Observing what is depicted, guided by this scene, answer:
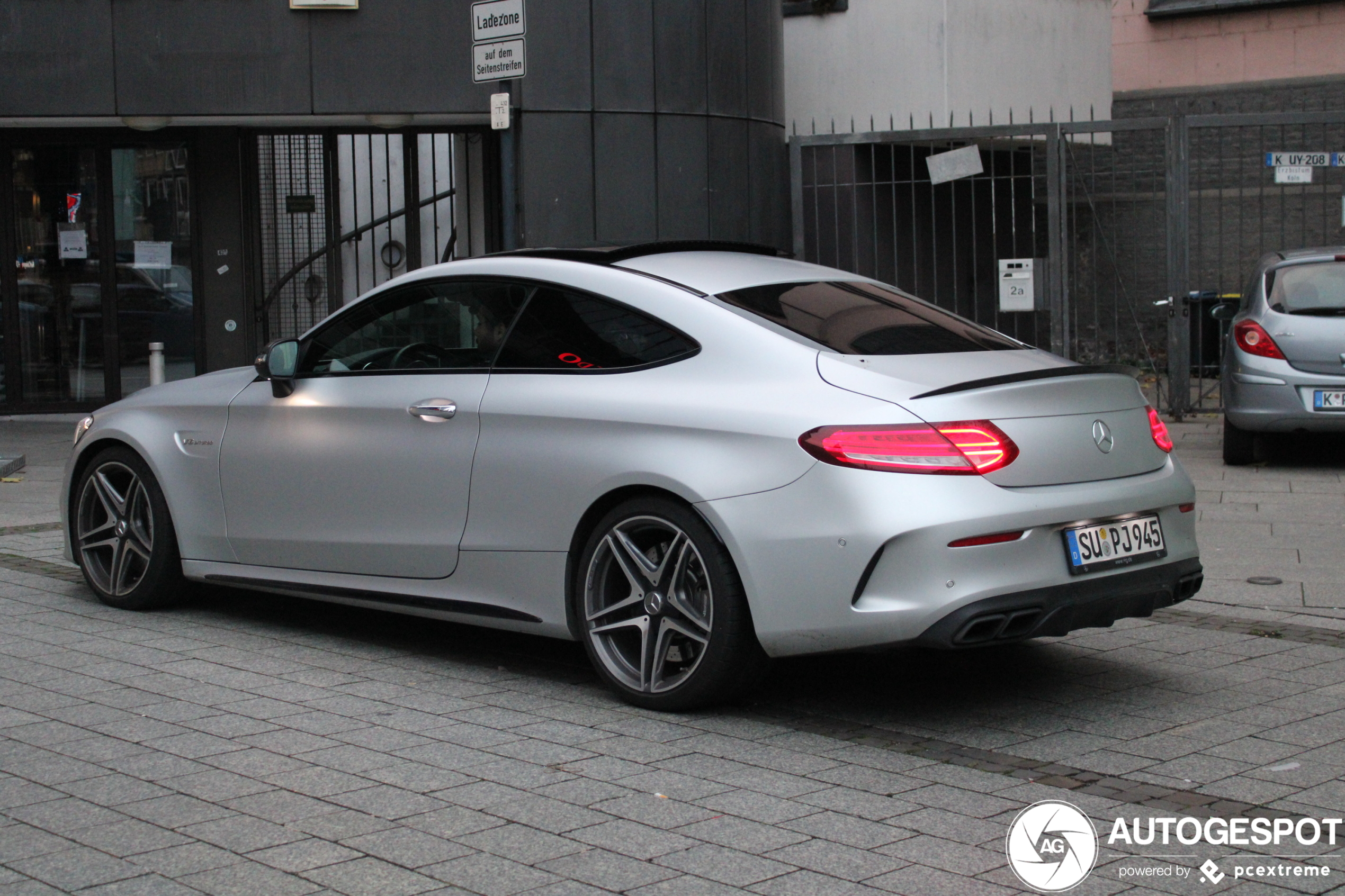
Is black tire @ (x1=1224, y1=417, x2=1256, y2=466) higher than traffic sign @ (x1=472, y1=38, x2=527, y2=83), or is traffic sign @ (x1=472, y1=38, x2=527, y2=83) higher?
traffic sign @ (x1=472, y1=38, x2=527, y2=83)

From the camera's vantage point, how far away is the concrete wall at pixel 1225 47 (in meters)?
20.8

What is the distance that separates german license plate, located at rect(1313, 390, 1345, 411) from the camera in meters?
10.6

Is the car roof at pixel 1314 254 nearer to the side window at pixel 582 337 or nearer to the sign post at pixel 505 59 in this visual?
the sign post at pixel 505 59

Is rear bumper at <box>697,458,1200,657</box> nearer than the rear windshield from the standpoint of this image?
Yes

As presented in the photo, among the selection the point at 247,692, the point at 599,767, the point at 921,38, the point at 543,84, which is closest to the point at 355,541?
the point at 247,692

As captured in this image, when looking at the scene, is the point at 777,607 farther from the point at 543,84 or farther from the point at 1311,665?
the point at 543,84

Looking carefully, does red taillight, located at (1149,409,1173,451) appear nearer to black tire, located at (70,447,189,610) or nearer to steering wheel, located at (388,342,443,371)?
steering wheel, located at (388,342,443,371)

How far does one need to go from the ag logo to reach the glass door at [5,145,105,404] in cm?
1309

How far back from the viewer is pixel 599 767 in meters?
4.49

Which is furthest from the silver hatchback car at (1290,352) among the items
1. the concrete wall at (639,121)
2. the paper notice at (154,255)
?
the paper notice at (154,255)

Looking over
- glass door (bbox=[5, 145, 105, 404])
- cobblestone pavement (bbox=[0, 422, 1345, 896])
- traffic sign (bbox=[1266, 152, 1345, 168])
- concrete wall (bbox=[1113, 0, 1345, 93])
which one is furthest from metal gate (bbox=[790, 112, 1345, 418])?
cobblestone pavement (bbox=[0, 422, 1345, 896])

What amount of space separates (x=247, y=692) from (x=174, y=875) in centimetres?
183

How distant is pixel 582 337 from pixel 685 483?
0.87 m

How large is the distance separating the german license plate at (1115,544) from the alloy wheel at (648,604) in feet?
3.68
